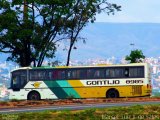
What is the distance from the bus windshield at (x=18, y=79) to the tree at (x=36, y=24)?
194 inches

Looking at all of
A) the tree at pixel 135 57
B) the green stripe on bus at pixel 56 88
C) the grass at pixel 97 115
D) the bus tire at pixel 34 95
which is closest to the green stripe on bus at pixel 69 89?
the green stripe on bus at pixel 56 88

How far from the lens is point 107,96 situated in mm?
42125

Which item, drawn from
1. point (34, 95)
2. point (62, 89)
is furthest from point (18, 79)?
point (62, 89)

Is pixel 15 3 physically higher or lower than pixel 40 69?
higher

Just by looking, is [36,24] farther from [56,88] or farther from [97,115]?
[97,115]

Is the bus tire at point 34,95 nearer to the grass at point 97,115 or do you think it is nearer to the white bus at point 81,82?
the white bus at point 81,82

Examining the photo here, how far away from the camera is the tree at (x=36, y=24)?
48094 mm

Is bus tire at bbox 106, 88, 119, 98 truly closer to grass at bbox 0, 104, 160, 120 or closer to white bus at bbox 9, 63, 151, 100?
white bus at bbox 9, 63, 151, 100

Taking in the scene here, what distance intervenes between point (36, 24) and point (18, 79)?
8.13 meters

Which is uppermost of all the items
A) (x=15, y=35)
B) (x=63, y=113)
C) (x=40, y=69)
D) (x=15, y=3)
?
(x=15, y=3)

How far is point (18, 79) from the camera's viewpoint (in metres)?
43.3

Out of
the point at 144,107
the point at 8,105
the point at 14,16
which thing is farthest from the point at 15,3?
the point at 144,107

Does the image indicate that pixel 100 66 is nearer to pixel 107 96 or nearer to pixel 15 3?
pixel 107 96

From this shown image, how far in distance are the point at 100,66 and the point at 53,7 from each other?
9.71 metres
